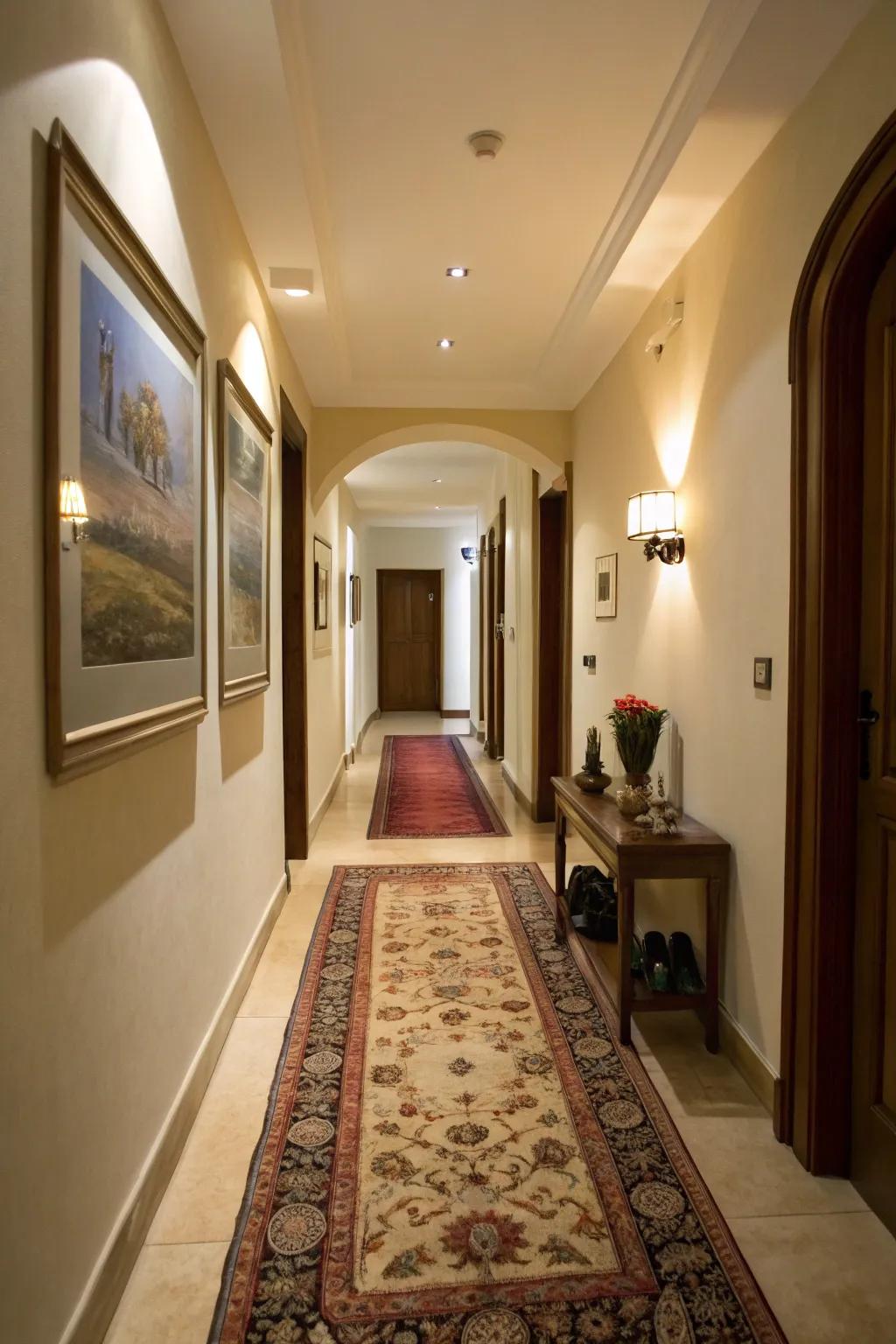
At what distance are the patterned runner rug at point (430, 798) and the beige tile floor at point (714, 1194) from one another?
7.99 ft

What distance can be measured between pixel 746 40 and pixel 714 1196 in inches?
105

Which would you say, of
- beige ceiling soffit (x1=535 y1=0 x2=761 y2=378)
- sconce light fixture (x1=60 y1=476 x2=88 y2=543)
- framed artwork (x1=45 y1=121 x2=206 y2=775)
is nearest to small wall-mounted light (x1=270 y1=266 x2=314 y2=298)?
beige ceiling soffit (x1=535 y1=0 x2=761 y2=378)

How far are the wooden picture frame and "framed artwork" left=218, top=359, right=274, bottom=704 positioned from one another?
6.17 feet

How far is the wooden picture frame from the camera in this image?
521 centimetres

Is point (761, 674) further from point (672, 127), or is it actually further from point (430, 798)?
point (430, 798)

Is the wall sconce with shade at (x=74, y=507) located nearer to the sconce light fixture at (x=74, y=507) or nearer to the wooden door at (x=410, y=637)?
the sconce light fixture at (x=74, y=507)

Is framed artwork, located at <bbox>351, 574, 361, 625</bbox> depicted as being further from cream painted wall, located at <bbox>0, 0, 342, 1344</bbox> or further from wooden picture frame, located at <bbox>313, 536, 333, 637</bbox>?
cream painted wall, located at <bbox>0, 0, 342, 1344</bbox>

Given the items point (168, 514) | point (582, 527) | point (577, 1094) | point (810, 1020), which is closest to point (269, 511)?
point (168, 514)

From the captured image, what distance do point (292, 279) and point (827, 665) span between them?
245 cm

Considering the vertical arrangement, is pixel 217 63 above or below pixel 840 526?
above

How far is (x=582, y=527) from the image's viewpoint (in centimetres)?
470

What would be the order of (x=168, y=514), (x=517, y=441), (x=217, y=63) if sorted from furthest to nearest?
1. (x=517, y=441)
2. (x=217, y=63)
3. (x=168, y=514)

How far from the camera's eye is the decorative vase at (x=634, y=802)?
2.82 metres

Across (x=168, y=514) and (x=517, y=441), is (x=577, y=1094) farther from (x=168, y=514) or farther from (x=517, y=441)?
(x=517, y=441)
